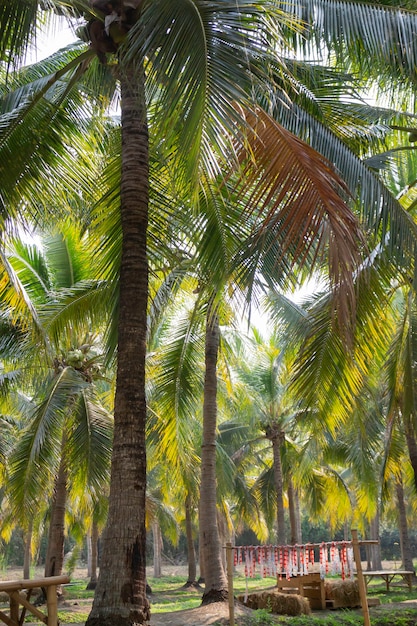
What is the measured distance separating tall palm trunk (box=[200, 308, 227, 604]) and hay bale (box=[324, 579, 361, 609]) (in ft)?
13.2

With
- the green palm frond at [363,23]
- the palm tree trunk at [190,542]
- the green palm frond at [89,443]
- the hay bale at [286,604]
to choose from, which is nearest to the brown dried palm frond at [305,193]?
the green palm frond at [363,23]

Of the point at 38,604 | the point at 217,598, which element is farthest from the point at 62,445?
the point at 38,604

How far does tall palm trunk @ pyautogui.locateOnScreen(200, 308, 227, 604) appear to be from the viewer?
1199 centimetres

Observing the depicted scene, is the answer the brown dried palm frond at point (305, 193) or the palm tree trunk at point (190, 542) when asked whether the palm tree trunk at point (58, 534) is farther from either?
the brown dried palm frond at point (305, 193)

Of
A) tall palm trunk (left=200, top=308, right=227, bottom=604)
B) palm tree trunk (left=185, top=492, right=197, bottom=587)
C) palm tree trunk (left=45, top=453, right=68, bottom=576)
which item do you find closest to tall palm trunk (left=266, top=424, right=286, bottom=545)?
palm tree trunk (left=185, top=492, right=197, bottom=587)

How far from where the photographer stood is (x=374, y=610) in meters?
14.5

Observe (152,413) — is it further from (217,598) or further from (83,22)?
(83,22)

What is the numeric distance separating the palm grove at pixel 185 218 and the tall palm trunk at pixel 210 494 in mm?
28

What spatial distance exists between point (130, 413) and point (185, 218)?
3031 mm

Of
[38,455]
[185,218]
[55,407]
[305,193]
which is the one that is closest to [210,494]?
[38,455]

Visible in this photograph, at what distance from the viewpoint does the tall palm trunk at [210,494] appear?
39.3 feet

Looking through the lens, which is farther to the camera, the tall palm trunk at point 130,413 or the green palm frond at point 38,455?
the green palm frond at point 38,455

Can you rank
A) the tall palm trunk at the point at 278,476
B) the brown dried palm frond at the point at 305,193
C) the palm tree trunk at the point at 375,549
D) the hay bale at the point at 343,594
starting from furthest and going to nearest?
the palm tree trunk at the point at 375,549
the tall palm trunk at the point at 278,476
the hay bale at the point at 343,594
the brown dried palm frond at the point at 305,193

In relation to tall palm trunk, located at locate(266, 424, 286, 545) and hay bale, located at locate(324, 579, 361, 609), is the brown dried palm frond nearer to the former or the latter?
hay bale, located at locate(324, 579, 361, 609)
